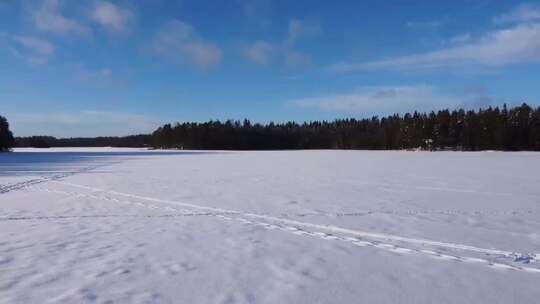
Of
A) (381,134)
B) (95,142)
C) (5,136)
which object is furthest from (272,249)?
(95,142)

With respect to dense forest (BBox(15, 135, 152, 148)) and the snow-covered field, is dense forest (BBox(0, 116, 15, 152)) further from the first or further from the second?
the snow-covered field

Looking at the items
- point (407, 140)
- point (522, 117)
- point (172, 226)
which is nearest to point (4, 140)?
point (407, 140)

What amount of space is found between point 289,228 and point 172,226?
2547mm

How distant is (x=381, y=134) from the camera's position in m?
115

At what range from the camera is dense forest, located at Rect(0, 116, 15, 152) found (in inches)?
3307

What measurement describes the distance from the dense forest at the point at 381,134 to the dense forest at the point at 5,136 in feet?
147

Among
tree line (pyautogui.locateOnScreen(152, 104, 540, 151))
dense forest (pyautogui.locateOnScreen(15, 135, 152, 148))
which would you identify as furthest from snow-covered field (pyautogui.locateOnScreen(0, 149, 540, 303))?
dense forest (pyautogui.locateOnScreen(15, 135, 152, 148))

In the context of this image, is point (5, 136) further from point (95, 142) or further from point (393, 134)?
point (95, 142)

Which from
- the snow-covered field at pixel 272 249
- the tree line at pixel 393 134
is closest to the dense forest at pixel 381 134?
the tree line at pixel 393 134

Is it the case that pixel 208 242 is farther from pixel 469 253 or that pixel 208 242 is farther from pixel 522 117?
pixel 522 117

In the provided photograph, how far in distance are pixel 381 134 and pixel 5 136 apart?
86.3 metres

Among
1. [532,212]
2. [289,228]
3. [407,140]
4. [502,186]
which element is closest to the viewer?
[289,228]

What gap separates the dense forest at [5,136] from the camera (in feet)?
276

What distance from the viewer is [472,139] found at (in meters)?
84.5
